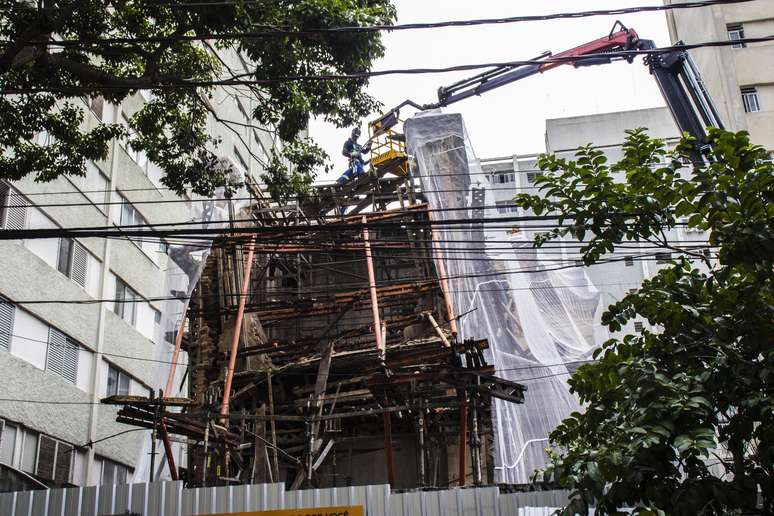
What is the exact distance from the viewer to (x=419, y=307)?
969 inches

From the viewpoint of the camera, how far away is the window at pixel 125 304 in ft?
90.8

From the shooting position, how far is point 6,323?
20844 millimetres

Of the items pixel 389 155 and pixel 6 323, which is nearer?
pixel 6 323

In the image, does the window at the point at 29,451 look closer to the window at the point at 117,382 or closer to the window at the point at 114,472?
the window at the point at 114,472

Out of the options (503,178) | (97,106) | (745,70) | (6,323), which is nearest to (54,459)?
(6,323)

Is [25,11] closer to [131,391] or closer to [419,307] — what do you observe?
[419,307]

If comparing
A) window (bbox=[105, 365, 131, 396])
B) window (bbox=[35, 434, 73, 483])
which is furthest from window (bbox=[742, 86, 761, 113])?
window (bbox=[35, 434, 73, 483])

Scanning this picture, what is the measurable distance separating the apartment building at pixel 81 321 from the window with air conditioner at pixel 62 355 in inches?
1.3

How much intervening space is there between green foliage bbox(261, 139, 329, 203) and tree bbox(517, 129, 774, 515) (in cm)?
644

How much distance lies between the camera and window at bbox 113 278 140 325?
2767 centimetres

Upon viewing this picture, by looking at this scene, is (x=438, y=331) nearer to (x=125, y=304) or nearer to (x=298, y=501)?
(x=298, y=501)

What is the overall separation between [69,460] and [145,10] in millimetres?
14120

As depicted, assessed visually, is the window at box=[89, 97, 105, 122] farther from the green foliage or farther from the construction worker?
the green foliage

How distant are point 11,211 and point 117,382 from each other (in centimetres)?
780
